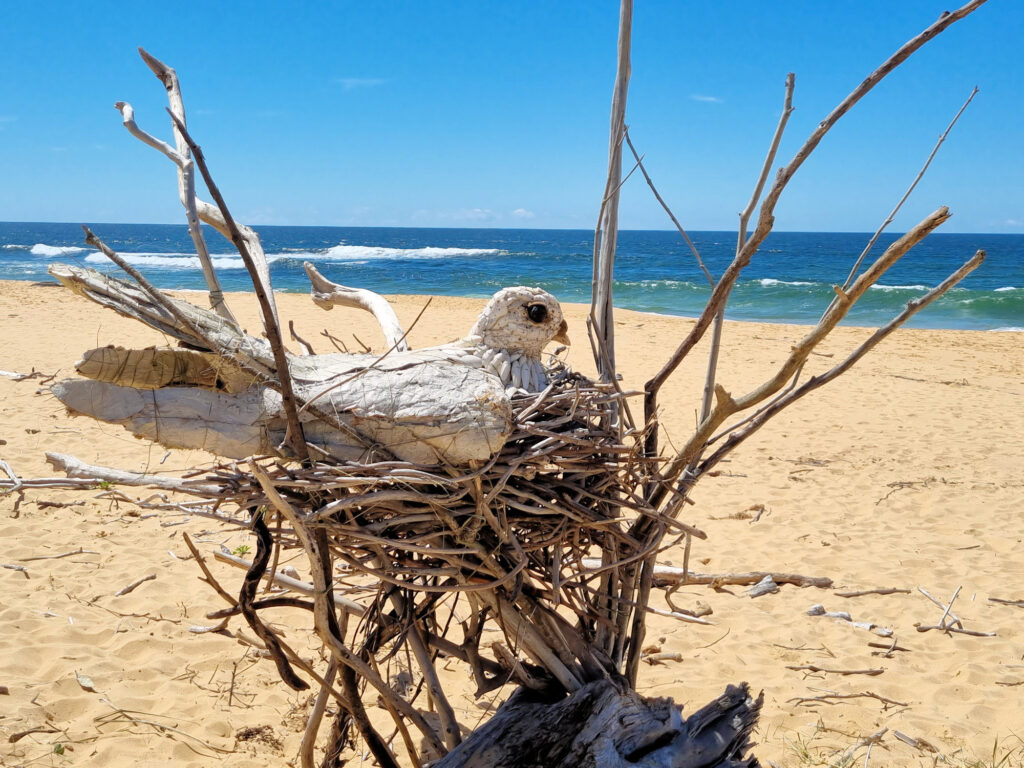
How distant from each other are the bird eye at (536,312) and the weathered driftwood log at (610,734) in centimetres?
105

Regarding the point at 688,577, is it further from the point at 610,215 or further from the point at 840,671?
the point at 840,671

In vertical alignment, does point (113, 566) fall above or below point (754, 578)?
below

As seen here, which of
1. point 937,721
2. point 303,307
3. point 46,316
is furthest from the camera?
point 303,307

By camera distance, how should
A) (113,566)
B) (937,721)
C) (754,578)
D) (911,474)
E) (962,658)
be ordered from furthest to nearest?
1. (911,474)
2. (113,566)
3. (962,658)
4. (754,578)
5. (937,721)

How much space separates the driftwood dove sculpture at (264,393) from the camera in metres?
1.43

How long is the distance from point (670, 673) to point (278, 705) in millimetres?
2013

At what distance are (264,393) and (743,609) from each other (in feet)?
13.0

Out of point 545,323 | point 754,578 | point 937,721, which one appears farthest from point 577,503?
point 937,721

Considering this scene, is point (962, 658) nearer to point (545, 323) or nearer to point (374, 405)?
point (545, 323)

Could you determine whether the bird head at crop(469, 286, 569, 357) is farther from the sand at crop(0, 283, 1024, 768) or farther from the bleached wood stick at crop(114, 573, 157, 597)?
the bleached wood stick at crop(114, 573, 157, 597)

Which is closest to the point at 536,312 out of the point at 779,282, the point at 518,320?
the point at 518,320

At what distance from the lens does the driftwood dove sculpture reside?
1.43 m

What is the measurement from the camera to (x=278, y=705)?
3.59 m

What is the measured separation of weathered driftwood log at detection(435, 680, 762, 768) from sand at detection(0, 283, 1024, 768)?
1.11 meters
